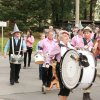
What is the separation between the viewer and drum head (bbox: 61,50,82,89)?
25.0 ft

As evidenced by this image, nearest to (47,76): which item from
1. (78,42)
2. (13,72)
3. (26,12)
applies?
(78,42)

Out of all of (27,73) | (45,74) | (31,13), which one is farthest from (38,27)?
(45,74)

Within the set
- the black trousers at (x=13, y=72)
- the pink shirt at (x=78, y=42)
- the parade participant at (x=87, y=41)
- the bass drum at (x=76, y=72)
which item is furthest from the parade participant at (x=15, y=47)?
the bass drum at (x=76, y=72)

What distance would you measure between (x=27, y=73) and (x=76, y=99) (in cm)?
604

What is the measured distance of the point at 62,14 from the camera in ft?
180

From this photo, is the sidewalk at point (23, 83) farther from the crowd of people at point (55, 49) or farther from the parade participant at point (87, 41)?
the parade participant at point (87, 41)

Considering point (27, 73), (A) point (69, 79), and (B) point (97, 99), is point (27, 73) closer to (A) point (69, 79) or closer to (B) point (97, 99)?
(B) point (97, 99)

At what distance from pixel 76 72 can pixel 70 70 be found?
0.86 ft

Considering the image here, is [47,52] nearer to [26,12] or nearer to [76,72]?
[76,72]

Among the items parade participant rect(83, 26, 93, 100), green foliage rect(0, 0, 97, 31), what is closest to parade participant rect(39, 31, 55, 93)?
parade participant rect(83, 26, 93, 100)

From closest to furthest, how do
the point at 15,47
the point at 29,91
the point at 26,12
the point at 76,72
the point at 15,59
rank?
the point at 76,72
the point at 29,91
the point at 15,59
the point at 15,47
the point at 26,12

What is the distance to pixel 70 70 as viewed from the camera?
26.0ft

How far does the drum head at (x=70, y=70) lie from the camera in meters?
7.62

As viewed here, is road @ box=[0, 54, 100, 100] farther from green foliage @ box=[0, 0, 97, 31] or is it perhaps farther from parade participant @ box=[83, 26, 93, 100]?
green foliage @ box=[0, 0, 97, 31]
